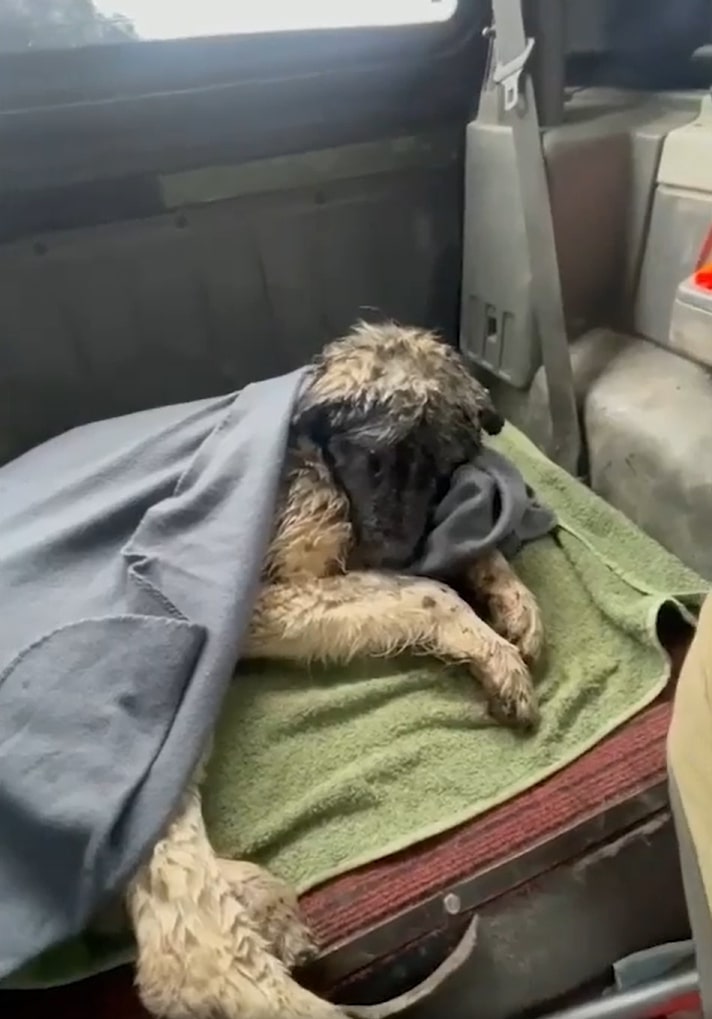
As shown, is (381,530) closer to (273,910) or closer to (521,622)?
(521,622)

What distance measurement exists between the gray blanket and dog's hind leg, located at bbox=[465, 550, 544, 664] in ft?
0.14

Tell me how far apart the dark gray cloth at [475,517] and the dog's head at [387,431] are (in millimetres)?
23

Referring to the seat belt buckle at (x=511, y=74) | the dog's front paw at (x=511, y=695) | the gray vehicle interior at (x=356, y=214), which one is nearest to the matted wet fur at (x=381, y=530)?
the dog's front paw at (x=511, y=695)

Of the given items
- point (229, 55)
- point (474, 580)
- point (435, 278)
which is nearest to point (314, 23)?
point (229, 55)

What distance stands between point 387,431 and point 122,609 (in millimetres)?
411

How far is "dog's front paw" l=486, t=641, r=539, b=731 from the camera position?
1313 mm

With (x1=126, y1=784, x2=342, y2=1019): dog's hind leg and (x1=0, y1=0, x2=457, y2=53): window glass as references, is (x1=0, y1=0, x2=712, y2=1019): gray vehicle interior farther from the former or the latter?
(x1=126, y1=784, x2=342, y2=1019): dog's hind leg

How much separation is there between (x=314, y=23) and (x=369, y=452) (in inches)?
30.6

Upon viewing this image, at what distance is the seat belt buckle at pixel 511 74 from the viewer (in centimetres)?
161

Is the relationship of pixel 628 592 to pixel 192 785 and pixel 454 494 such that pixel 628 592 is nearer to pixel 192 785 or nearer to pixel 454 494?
pixel 454 494

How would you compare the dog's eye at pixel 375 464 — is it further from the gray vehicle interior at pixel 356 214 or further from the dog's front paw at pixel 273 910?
the dog's front paw at pixel 273 910

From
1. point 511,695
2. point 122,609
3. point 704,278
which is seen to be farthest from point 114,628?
point 704,278

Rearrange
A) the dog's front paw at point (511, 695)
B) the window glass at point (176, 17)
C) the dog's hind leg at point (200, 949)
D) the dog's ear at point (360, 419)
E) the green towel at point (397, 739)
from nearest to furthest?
the dog's hind leg at point (200, 949)
the green towel at point (397, 739)
the dog's front paw at point (511, 695)
the dog's ear at point (360, 419)
the window glass at point (176, 17)

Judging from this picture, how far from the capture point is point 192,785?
119cm
